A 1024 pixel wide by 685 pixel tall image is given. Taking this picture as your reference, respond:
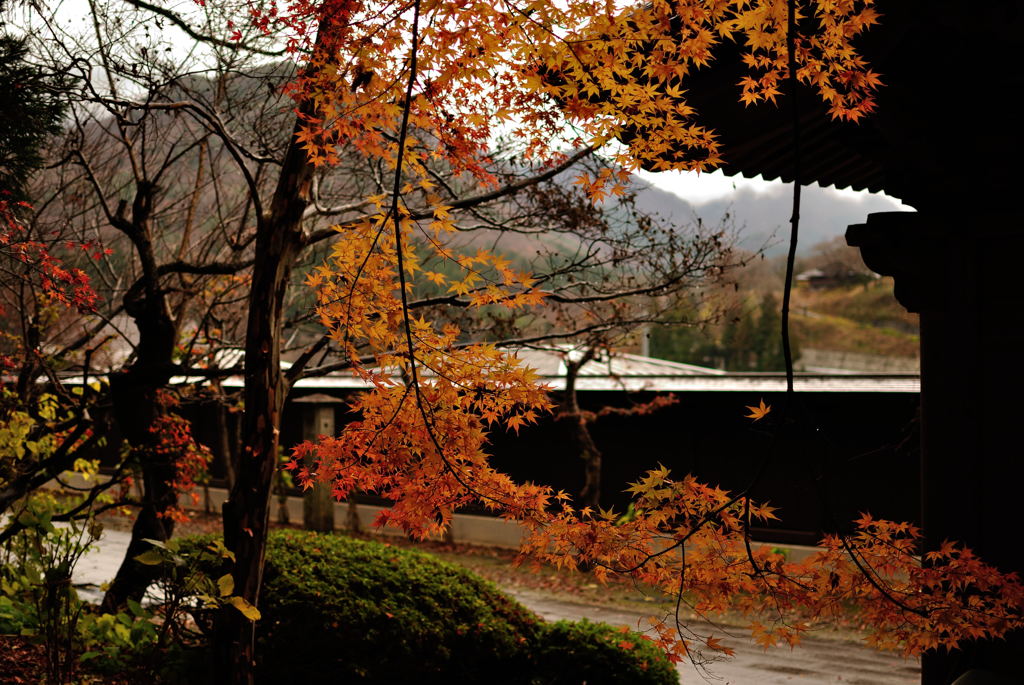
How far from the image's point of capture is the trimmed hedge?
6.01 meters

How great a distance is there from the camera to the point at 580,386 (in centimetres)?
1562

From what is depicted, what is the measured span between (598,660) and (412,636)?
1.36 meters

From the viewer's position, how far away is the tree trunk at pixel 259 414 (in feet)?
18.1

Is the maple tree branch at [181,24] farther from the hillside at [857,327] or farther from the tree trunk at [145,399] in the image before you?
the hillside at [857,327]

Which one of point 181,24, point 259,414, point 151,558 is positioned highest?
point 181,24

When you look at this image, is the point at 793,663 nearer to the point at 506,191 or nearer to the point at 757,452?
the point at 757,452

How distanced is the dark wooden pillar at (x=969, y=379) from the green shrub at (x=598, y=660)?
7.84ft

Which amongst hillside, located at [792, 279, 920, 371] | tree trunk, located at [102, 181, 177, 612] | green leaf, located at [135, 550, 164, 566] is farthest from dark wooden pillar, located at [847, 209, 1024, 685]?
hillside, located at [792, 279, 920, 371]

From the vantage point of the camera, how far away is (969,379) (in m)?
3.72

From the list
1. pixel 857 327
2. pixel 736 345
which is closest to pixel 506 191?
pixel 736 345

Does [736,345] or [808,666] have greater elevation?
[736,345]

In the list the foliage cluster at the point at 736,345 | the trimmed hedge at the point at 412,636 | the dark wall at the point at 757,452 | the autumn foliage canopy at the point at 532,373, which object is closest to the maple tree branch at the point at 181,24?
the autumn foliage canopy at the point at 532,373

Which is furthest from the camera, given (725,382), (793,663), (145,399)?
(725,382)

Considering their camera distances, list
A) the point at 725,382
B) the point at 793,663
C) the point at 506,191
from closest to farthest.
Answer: the point at 506,191 → the point at 793,663 → the point at 725,382
